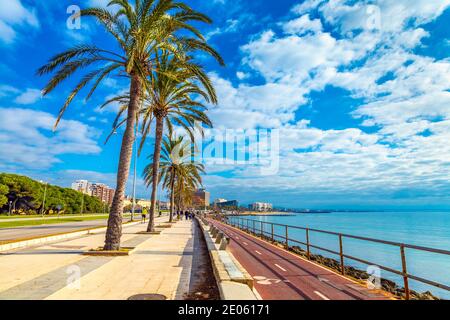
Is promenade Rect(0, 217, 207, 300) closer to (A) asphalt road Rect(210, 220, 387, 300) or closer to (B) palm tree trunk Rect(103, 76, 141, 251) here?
(B) palm tree trunk Rect(103, 76, 141, 251)

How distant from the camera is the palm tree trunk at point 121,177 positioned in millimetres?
10344

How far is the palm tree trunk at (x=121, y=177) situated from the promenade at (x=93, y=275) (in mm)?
980

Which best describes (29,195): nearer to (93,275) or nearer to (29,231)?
(29,231)

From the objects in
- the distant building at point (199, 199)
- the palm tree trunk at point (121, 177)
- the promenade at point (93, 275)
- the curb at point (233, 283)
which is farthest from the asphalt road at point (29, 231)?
the distant building at point (199, 199)

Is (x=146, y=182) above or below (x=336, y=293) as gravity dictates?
above

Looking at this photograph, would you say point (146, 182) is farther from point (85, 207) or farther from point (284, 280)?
point (85, 207)

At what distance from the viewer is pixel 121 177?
10953mm

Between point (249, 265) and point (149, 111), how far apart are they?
1311 cm

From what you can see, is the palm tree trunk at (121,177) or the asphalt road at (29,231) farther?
the asphalt road at (29,231)

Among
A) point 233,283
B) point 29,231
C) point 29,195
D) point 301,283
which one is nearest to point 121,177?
point 233,283

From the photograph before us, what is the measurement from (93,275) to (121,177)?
4.79 meters

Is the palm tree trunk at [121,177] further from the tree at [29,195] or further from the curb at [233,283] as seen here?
the tree at [29,195]

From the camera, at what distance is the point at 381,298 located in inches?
227

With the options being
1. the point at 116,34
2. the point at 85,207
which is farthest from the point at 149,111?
the point at 85,207
